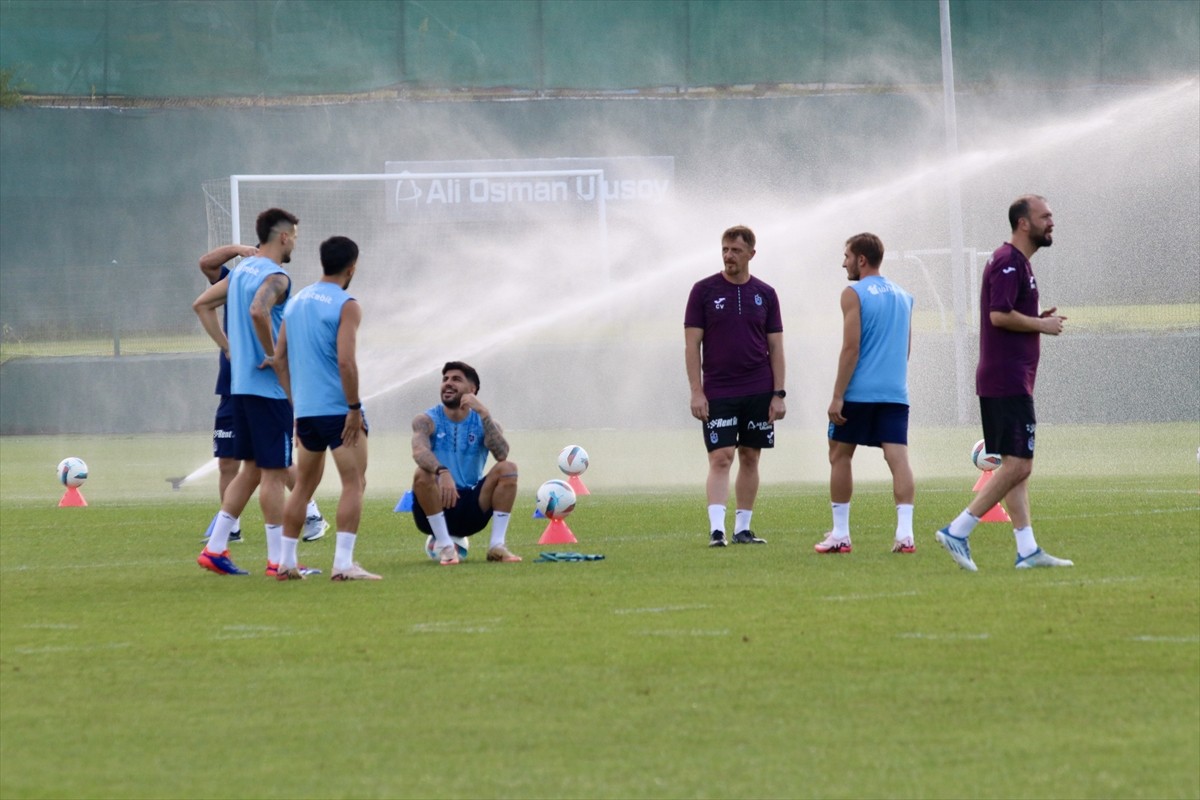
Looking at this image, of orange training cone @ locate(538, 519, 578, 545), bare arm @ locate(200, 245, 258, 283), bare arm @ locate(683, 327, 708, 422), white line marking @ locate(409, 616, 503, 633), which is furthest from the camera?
orange training cone @ locate(538, 519, 578, 545)

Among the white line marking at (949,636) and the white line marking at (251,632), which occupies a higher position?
the white line marking at (251,632)

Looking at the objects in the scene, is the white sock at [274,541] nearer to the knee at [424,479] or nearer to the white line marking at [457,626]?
the knee at [424,479]

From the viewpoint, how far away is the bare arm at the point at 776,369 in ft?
37.8

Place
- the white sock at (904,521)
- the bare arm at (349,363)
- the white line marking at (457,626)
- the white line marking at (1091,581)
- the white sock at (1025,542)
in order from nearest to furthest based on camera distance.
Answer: the white line marking at (457,626)
the white line marking at (1091,581)
the white sock at (1025,542)
the bare arm at (349,363)
the white sock at (904,521)

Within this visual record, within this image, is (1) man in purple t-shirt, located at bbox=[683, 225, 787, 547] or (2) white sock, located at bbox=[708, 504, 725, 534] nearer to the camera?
(2) white sock, located at bbox=[708, 504, 725, 534]

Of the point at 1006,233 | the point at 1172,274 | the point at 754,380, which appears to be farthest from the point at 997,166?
A: the point at 754,380

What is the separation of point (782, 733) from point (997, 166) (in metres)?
35.1

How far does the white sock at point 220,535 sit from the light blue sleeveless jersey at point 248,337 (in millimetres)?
779

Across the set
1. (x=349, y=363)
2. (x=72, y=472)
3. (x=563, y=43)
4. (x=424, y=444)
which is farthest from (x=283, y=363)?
(x=563, y=43)

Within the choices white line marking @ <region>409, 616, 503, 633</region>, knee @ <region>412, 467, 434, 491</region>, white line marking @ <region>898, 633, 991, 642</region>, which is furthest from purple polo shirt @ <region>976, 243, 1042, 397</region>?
knee @ <region>412, 467, 434, 491</region>

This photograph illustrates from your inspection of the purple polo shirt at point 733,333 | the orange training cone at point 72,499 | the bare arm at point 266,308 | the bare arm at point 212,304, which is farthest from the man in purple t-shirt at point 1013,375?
the orange training cone at point 72,499

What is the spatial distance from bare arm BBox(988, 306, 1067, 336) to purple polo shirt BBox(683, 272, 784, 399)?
227 centimetres

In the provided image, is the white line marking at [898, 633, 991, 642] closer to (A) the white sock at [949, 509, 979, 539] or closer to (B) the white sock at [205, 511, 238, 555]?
(A) the white sock at [949, 509, 979, 539]

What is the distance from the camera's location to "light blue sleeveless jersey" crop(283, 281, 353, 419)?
387 inches
